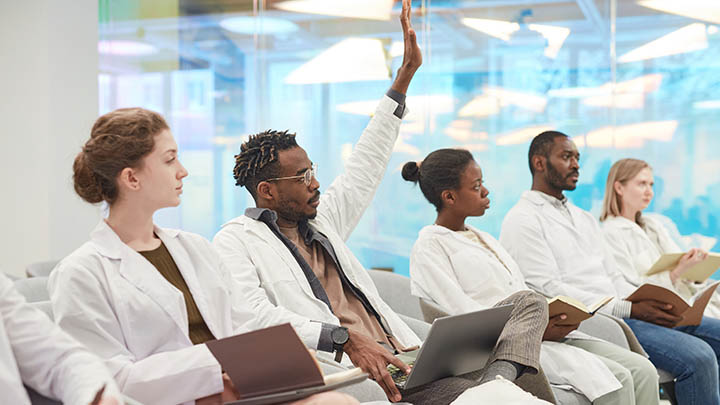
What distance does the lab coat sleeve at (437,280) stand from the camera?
3.05 meters

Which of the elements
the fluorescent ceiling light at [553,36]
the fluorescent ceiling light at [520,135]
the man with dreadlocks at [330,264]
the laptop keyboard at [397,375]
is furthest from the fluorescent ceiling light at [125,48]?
the laptop keyboard at [397,375]

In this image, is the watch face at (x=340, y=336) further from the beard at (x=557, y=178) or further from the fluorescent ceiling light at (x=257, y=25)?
the fluorescent ceiling light at (x=257, y=25)

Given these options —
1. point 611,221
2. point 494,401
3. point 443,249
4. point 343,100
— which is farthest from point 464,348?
point 343,100

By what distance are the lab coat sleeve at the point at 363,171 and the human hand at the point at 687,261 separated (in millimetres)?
1948

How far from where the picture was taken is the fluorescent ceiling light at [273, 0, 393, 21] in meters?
6.18

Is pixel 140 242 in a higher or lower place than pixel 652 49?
lower

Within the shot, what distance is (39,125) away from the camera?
5.62 meters

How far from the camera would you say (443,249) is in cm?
321

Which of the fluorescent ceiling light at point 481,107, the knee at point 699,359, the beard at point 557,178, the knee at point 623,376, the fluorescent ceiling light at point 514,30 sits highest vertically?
the fluorescent ceiling light at point 514,30

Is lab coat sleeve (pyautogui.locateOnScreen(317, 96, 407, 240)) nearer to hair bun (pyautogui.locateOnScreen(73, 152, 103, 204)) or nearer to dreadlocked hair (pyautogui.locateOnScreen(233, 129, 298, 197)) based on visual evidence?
dreadlocked hair (pyautogui.locateOnScreen(233, 129, 298, 197))

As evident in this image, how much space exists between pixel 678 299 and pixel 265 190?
6.69 ft

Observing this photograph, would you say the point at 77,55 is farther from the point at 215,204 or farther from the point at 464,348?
the point at 464,348

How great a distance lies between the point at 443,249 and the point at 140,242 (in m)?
1.50

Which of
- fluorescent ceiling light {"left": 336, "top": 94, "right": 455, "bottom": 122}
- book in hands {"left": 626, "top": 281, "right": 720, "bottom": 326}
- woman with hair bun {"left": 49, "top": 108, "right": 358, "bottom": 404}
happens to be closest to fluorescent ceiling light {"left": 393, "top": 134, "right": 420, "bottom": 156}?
fluorescent ceiling light {"left": 336, "top": 94, "right": 455, "bottom": 122}
